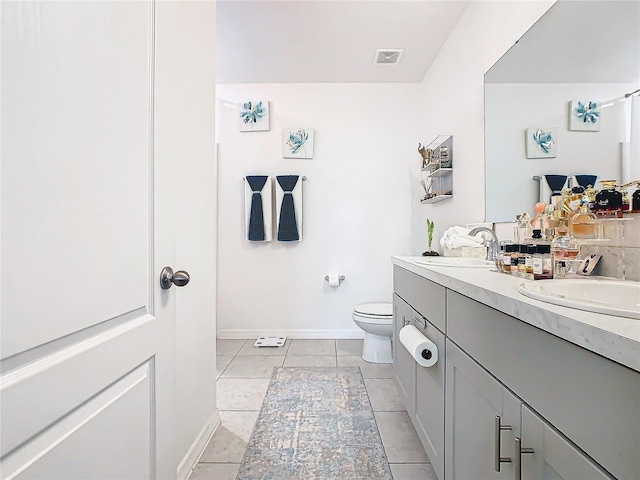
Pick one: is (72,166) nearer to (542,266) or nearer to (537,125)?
(542,266)

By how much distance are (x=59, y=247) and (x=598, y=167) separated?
4.93 ft

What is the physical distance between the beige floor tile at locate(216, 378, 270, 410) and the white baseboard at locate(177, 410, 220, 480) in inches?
8.4

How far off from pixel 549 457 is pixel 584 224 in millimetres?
880

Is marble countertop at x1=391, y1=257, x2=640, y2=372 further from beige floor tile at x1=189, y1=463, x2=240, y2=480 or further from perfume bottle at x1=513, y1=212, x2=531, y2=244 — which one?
beige floor tile at x1=189, y1=463, x2=240, y2=480

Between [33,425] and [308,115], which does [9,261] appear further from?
[308,115]

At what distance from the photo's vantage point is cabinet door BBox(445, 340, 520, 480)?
0.72 metres

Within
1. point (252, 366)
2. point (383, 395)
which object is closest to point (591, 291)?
point (383, 395)

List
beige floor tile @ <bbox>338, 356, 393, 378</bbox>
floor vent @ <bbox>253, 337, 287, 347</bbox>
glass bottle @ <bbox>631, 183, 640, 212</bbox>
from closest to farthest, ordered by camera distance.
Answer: glass bottle @ <bbox>631, 183, 640, 212</bbox> → beige floor tile @ <bbox>338, 356, 393, 378</bbox> → floor vent @ <bbox>253, 337, 287, 347</bbox>

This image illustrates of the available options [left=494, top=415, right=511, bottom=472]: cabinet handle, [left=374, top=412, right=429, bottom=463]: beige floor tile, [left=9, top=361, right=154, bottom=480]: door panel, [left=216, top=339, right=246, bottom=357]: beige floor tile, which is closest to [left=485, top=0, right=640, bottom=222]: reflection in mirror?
[left=494, top=415, right=511, bottom=472]: cabinet handle

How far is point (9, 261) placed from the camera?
16.6 inches

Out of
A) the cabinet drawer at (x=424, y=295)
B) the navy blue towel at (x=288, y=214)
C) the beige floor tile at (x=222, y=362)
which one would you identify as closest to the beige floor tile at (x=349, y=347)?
the beige floor tile at (x=222, y=362)

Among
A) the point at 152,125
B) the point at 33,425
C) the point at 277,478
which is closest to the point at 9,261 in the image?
the point at 33,425

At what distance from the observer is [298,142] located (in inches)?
121

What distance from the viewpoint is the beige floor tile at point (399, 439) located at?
1.44 m
